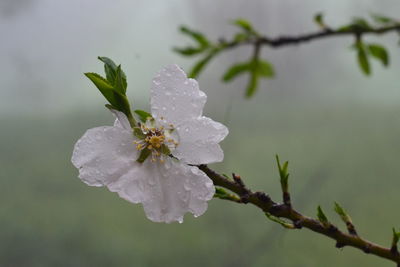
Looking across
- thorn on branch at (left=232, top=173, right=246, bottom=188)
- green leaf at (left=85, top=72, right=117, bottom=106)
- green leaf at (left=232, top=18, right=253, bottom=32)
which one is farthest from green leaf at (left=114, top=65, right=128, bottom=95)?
green leaf at (left=232, top=18, right=253, bottom=32)

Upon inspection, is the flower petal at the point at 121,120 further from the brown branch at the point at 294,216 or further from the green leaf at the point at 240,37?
the green leaf at the point at 240,37

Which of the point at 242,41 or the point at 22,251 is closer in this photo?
the point at 22,251

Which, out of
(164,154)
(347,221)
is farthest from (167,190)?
(347,221)

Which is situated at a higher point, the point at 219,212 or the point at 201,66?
the point at 201,66

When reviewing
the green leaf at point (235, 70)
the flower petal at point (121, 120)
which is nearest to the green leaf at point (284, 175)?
the flower petal at point (121, 120)

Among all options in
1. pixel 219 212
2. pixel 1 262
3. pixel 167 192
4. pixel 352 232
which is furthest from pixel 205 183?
pixel 219 212

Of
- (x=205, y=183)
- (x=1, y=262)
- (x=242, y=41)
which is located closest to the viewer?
(x=205, y=183)

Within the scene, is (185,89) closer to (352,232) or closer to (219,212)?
(352,232)
